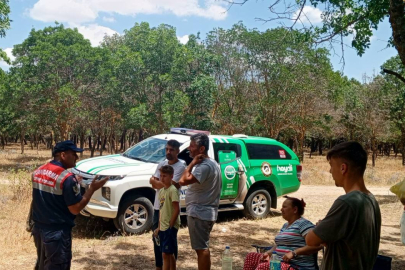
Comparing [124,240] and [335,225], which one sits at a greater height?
[335,225]

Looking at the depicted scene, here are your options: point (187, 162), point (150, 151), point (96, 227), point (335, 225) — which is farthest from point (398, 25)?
point (96, 227)

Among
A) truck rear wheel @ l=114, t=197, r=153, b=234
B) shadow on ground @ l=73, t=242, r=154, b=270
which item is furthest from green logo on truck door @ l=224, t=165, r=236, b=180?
shadow on ground @ l=73, t=242, r=154, b=270

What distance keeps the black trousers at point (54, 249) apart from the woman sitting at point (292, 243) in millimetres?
1986

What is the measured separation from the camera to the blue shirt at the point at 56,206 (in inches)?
143

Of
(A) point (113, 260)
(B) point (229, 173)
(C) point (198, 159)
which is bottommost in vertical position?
(A) point (113, 260)

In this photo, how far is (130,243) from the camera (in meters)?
7.04

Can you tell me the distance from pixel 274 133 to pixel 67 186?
2611 centimetres

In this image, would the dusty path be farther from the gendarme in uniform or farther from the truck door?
the gendarme in uniform

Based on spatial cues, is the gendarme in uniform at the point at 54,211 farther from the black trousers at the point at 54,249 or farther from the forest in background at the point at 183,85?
the forest in background at the point at 183,85

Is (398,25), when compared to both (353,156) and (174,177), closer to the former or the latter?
(353,156)

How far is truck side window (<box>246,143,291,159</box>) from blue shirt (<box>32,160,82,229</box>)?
621cm

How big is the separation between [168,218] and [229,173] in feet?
13.4

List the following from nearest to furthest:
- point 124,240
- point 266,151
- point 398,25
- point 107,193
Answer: point 398,25
point 124,240
point 107,193
point 266,151

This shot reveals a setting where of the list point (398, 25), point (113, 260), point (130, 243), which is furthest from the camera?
point (130, 243)
